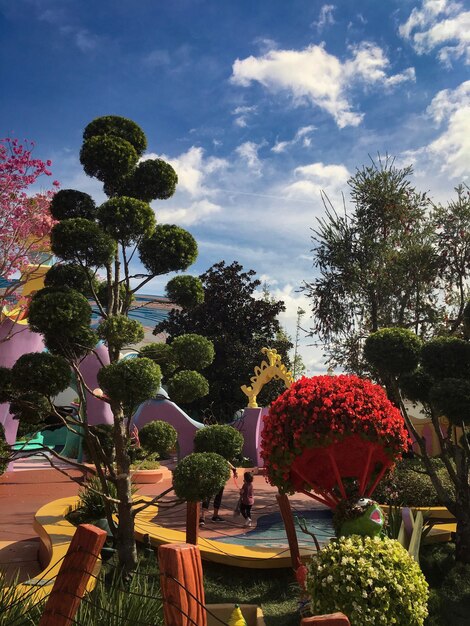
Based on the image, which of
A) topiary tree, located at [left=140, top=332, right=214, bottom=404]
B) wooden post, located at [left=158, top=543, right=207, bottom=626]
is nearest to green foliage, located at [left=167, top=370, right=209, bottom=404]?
topiary tree, located at [left=140, top=332, right=214, bottom=404]

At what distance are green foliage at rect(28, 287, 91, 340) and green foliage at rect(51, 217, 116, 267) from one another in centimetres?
69

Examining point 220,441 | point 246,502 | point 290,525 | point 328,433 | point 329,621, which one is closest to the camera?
point 329,621

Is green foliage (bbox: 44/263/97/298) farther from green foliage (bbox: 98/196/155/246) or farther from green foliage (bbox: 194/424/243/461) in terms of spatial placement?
green foliage (bbox: 194/424/243/461)

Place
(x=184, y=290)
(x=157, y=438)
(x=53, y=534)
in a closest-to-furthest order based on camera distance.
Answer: (x=157, y=438) → (x=184, y=290) → (x=53, y=534)

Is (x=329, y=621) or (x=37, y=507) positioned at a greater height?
(x=329, y=621)

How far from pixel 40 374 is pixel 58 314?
0.74m

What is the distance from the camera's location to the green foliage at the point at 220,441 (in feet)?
22.1

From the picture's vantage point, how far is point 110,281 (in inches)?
300

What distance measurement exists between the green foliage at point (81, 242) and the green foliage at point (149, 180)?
1089 mm

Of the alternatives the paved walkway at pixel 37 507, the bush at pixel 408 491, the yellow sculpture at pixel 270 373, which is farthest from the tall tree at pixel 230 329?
the bush at pixel 408 491

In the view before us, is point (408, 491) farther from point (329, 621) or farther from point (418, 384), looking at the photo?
point (329, 621)

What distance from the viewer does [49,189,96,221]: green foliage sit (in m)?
7.66

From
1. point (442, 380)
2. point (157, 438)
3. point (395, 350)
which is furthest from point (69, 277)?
point (442, 380)

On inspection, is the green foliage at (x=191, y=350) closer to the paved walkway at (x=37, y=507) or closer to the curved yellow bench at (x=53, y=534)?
the paved walkway at (x=37, y=507)
